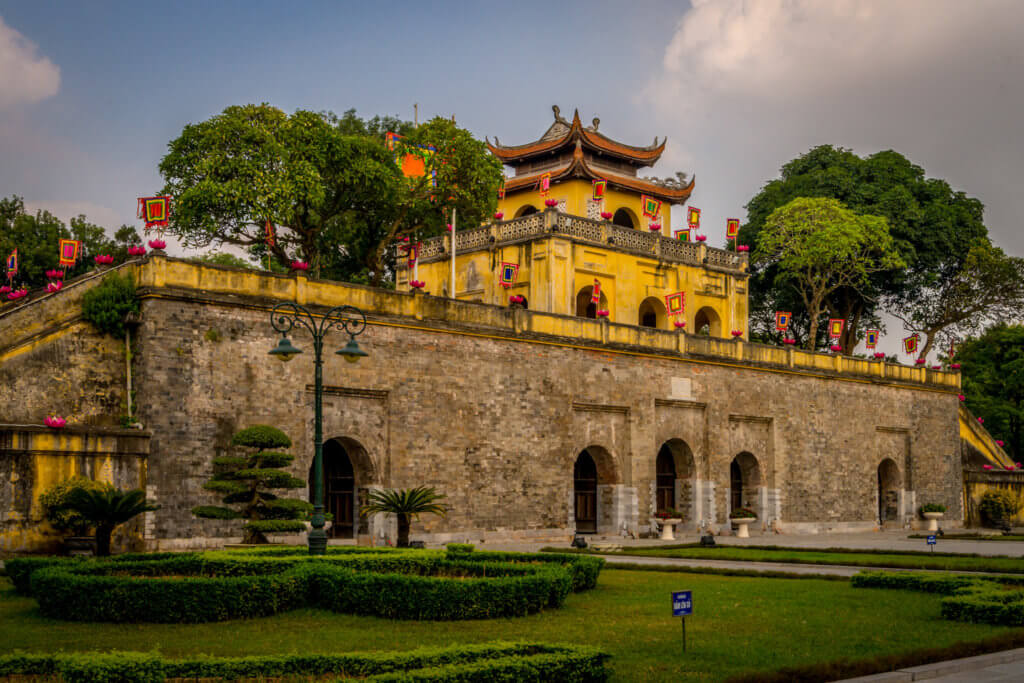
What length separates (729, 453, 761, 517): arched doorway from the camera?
34969mm

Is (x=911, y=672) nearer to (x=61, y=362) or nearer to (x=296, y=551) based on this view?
(x=296, y=551)

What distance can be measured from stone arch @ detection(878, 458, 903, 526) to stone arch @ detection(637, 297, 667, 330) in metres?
10.6

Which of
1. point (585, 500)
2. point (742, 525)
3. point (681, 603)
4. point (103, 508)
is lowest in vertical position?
point (742, 525)

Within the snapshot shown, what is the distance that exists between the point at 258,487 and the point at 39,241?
23472 millimetres

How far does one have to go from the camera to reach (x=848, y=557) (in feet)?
71.6

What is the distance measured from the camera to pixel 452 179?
33531 mm

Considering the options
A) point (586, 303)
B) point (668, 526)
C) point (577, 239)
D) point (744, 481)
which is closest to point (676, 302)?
point (586, 303)

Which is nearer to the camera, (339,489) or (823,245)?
(339,489)

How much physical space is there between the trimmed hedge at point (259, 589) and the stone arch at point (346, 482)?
1035 centimetres

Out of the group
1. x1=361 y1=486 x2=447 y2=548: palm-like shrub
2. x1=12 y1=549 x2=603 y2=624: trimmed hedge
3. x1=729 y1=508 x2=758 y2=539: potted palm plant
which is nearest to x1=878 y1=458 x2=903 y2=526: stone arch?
x1=729 y1=508 x2=758 y2=539: potted palm plant

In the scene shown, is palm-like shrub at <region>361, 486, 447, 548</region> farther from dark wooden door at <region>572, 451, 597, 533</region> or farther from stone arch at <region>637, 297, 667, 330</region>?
stone arch at <region>637, 297, 667, 330</region>

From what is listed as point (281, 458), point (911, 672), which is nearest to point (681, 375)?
point (281, 458)

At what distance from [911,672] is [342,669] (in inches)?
190

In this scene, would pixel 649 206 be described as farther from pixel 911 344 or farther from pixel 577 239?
pixel 911 344
